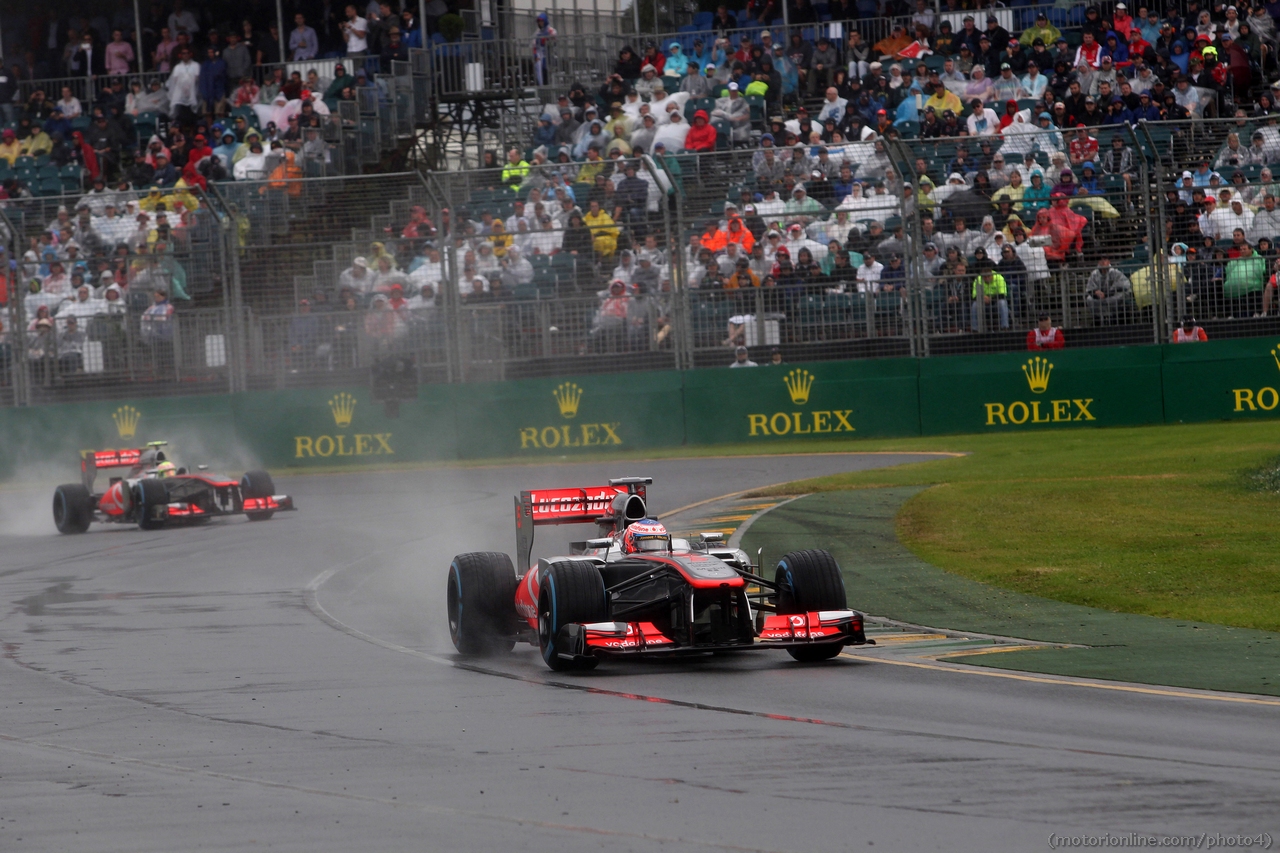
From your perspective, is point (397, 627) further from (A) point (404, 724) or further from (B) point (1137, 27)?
(B) point (1137, 27)

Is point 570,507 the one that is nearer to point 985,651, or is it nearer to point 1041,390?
point 985,651

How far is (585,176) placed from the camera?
2597 cm

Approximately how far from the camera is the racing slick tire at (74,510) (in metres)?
19.7

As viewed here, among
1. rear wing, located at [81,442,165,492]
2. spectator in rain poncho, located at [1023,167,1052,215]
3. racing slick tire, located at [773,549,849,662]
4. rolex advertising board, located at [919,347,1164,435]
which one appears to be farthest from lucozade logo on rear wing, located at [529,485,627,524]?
spectator in rain poncho, located at [1023,167,1052,215]

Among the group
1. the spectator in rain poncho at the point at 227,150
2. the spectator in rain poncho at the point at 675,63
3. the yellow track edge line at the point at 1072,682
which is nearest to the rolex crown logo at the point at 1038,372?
the spectator in rain poncho at the point at 675,63

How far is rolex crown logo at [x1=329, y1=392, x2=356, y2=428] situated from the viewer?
2591 cm

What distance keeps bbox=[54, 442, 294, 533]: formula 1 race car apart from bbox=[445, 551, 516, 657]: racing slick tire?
31.4 ft

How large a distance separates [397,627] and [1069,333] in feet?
50.8

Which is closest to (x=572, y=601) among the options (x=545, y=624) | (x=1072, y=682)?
(x=545, y=624)

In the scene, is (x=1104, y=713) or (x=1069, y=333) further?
(x=1069, y=333)

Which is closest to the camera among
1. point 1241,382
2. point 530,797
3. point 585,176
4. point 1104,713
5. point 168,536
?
point 530,797

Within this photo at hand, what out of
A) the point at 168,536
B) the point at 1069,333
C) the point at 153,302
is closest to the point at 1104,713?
the point at 168,536

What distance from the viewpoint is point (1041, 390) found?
81.4 feet

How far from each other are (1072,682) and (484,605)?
3827 millimetres
